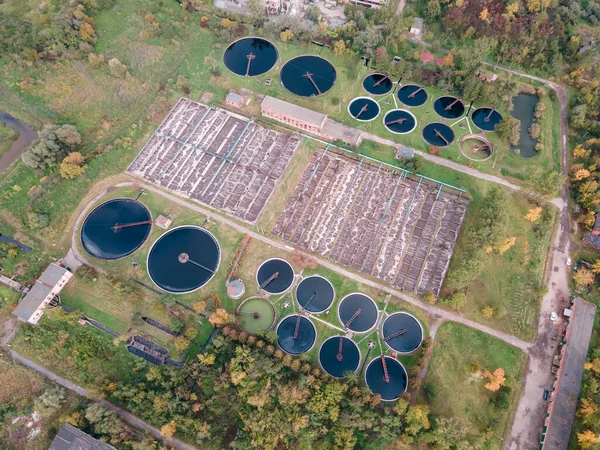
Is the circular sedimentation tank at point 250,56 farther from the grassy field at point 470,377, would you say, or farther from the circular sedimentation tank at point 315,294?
the grassy field at point 470,377

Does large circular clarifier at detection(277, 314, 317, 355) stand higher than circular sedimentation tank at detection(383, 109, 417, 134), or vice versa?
circular sedimentation tank at detection(383, 109, 417, 134)

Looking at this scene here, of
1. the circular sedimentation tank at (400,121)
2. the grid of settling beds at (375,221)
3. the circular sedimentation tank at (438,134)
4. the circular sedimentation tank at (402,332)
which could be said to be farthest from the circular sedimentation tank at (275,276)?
the circular sedimentation tank at (438,134)

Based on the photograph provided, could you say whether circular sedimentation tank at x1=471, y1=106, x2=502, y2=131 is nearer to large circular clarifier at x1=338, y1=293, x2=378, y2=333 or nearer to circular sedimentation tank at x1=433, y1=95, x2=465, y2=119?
circular sedimentation tank at x1=433, y1=95, x2=465, y2=119

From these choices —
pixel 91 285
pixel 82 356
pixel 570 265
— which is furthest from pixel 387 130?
pixel 82 356

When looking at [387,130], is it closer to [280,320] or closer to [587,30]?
[280,320]

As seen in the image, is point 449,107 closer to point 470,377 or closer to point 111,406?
point 470,377

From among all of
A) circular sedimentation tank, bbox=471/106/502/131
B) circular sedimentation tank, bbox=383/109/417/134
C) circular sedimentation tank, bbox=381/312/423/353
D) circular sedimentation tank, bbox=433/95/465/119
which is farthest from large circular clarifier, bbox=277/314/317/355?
circular sedimentation tank, bbox=471/106/502/131
